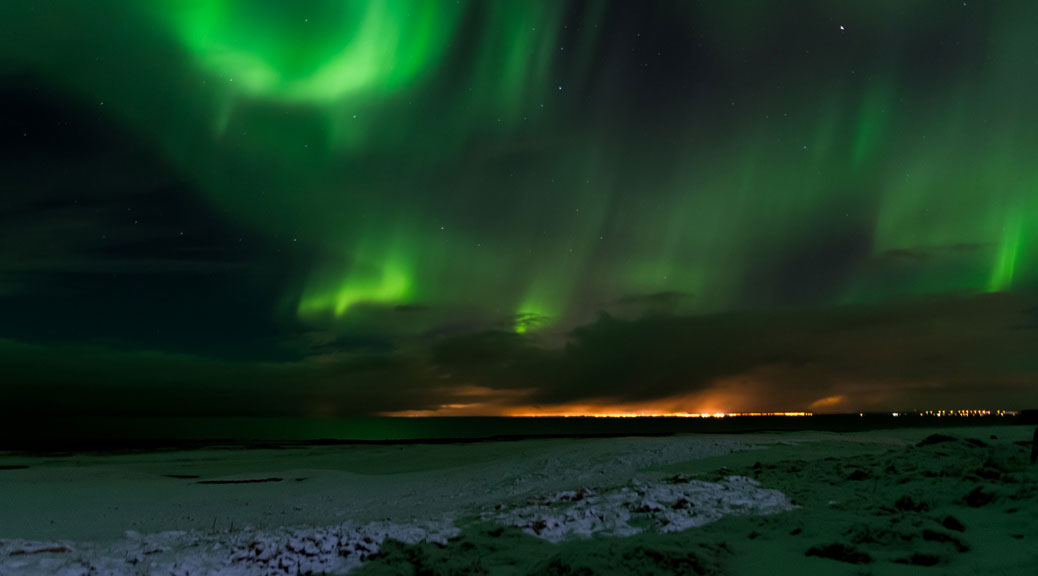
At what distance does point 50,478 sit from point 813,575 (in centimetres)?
2390

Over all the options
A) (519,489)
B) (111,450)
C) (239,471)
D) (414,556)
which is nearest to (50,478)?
(239,471)

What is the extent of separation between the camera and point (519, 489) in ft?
50.4

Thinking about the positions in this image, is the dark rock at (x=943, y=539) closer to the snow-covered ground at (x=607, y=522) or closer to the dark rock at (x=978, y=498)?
the snow-covered ground at (x=607, y=522)

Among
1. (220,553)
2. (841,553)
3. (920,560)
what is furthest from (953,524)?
(220,553)

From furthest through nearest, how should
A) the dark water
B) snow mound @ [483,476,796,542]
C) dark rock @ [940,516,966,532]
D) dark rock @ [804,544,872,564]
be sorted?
1. the dark water
2. snow mound @ [483,476,796,542]
3. dark rock @ [940,516,966,532]
4. dark rock @ [804,544,872,564]

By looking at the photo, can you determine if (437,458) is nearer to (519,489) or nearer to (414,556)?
(519,489)

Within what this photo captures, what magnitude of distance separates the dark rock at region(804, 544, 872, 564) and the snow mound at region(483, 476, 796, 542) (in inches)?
72.2

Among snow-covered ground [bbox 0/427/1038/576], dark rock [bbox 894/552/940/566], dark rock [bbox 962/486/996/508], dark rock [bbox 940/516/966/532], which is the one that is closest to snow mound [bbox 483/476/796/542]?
snow-covered ground [bbox 0/427/1038/576]

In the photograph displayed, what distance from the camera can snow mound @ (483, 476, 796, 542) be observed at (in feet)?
25.3

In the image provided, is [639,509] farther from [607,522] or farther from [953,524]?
[953,524]

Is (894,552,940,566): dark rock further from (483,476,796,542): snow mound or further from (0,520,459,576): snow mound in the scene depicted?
(0,520,459,576): snow mound

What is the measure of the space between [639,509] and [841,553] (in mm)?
2911

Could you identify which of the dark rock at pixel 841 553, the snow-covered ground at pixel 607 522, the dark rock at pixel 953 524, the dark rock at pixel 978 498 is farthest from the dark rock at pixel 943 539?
the dark rock at pixel 978 498

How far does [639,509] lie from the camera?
8.21 metres
